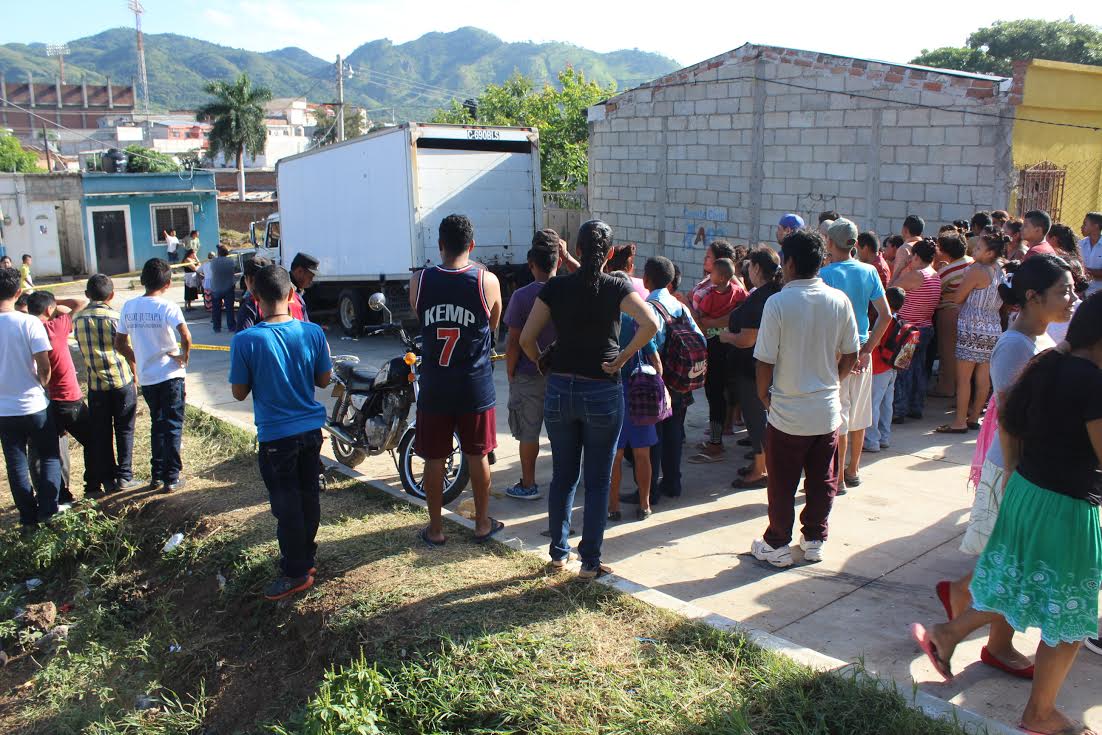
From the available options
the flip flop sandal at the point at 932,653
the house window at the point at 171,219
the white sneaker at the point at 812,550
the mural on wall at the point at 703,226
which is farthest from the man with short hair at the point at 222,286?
the house window at the point at 171,219

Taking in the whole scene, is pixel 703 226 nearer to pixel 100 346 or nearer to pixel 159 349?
pixel 159 349

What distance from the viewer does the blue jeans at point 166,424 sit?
646 centimetres

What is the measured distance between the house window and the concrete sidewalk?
28.9 meters

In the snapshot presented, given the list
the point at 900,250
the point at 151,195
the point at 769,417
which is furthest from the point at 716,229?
the point at 151,195

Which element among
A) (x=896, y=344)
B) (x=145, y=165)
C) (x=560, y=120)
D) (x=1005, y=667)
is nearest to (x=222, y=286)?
(x=896, y=344)

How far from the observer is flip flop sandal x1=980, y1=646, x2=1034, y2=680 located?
3.68 m

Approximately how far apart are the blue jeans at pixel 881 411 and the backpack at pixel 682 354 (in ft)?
5.57

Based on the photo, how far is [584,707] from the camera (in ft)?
11.7

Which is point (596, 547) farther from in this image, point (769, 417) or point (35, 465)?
point (35, 465)

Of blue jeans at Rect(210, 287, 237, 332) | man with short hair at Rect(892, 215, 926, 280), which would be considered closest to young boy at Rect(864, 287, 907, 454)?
man with short hair at Rect(892, 215, 926, 280)

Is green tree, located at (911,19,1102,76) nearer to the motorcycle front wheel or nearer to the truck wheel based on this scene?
the truck wheel

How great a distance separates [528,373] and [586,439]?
1639 millimetres

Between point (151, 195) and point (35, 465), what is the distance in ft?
93.8

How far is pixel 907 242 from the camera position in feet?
28.5
